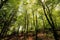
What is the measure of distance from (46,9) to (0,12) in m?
1.56

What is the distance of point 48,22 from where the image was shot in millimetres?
5586

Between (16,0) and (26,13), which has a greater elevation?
(16,0)

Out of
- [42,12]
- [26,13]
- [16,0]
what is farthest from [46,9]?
[16,0]

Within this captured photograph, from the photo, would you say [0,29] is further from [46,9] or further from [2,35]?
[46,9]

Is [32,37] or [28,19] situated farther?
[28,19]

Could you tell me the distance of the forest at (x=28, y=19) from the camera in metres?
5.56

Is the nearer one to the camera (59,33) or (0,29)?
(59,33)

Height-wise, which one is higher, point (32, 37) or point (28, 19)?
point (28, 19)

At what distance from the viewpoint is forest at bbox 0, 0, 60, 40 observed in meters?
5.56

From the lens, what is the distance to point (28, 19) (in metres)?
5.81

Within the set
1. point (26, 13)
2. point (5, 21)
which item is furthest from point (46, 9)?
point (5, 21)

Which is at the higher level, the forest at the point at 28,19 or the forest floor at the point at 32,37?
the forest at the point at 28,19

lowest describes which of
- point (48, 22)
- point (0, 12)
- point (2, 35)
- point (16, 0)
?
point (2, 35)

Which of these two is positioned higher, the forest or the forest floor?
the forest
